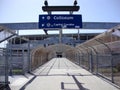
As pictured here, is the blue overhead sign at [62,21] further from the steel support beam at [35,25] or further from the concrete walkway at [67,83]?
the steel support beam at [35,25]

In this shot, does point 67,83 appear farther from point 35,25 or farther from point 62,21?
point 35,25

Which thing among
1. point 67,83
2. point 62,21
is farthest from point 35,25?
point 67,83

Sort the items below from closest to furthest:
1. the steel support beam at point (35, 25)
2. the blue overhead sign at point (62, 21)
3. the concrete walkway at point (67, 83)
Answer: the concrete walkway at point (67, 83), the blue overhead sign at point (62, 21), the steel support beam at point (35, 25)

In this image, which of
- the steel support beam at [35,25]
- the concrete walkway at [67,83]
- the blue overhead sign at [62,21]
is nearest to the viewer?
the concrete walkway at [67,83]

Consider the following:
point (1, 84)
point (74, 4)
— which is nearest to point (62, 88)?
point (1, 84)

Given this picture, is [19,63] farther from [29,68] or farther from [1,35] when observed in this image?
[1,35]

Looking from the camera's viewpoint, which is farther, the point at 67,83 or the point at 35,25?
the point at 35,25

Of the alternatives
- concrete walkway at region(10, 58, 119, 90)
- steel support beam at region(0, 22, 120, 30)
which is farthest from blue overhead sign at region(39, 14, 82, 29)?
steel support beam at region(0, 22, 120, 30)

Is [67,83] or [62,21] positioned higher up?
[62,21]

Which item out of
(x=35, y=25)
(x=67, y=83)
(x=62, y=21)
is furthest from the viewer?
(x=35, y=25)

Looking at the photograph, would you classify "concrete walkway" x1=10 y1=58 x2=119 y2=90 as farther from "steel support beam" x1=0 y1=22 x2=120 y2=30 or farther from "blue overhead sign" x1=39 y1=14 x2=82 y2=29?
"steel support beam" x1=0 y1=22 x2=120 y2=30

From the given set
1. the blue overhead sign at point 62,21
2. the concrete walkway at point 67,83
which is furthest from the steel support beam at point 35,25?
the concrete walkway at point 67,83

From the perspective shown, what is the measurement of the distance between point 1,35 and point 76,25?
42.3 ft

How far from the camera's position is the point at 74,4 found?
813 inches
